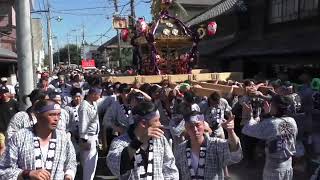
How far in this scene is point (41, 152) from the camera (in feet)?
11.9

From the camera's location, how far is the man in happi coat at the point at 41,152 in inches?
137

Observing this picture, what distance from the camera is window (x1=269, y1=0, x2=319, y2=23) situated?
13836mm

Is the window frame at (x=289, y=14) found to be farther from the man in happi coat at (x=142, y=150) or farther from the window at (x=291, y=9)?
the man in happi coat at (x=142, y=150)

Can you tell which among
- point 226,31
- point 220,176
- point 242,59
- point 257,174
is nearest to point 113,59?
point 226,31

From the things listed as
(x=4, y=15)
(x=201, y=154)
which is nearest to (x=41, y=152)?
(x=201, y=154)

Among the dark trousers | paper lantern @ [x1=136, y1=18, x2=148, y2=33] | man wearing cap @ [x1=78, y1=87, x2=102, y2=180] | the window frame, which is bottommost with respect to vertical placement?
the dark trousers

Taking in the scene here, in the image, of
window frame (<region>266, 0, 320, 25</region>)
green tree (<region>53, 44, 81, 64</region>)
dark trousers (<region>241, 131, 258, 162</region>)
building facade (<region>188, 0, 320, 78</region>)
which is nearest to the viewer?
dark trousers (<region>241, 131, 258, 162</region>)

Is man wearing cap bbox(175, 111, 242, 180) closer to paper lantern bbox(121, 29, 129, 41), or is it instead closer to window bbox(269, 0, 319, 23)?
paper lantern bbox(121, 29, 129, 41)

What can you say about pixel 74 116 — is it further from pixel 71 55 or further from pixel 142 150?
pixel 71 55

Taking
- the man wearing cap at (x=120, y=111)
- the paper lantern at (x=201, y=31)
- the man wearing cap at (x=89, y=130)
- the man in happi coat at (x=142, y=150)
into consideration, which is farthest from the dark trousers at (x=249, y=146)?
the man in happi coat at (x=142, y=150)

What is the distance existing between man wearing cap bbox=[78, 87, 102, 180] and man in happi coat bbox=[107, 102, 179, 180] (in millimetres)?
3311

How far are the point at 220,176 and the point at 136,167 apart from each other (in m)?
0.89

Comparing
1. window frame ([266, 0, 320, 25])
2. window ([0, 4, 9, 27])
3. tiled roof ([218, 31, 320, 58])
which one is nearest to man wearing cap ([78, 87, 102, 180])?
tiled roof ([218, 31, 320, 58])

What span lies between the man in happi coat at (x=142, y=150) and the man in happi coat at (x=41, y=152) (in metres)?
0.51
